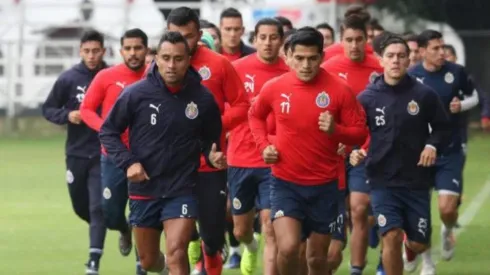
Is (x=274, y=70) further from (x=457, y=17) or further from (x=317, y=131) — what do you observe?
(x=457, y=17)

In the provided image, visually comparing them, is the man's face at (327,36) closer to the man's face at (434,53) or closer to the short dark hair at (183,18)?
the man's face at (434,53)

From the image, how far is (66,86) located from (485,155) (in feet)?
53.6

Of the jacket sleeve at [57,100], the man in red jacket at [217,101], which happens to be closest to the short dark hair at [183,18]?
the man in red jacket at [217,101]

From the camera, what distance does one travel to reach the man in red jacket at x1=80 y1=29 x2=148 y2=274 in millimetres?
15273

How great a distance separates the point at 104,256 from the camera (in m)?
17.7

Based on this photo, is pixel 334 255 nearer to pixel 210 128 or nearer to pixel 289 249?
pixel 289 249

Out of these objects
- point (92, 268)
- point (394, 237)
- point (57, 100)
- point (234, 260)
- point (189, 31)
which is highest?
point (189, 31)

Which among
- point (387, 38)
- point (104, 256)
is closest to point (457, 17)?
point (104, 256)

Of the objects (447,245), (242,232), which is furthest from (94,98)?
(447,245)

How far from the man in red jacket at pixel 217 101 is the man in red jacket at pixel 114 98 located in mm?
1083

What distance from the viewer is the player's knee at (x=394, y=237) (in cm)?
1359

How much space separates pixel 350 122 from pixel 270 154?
660mm

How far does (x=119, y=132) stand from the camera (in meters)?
12.5

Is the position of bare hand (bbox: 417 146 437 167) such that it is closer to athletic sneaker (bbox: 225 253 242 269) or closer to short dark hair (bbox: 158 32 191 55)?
short dark hair (bbox: 158 32 191 55)
